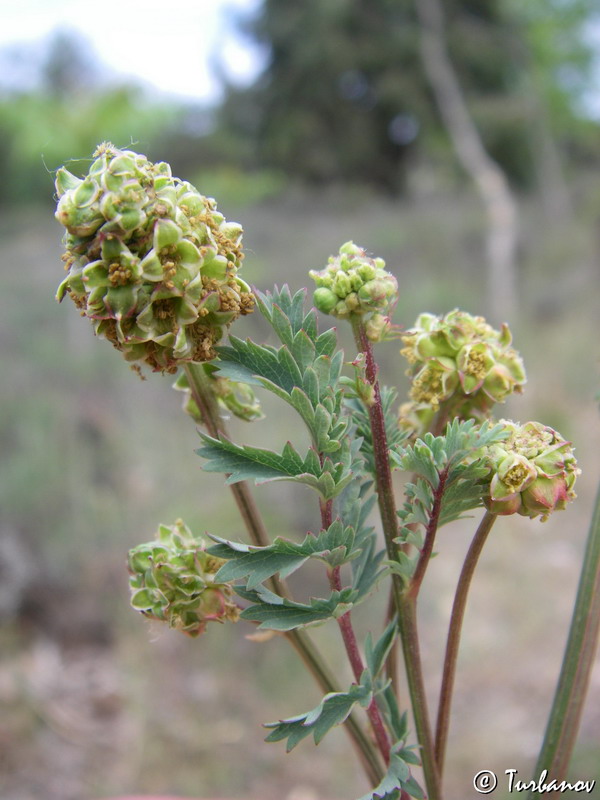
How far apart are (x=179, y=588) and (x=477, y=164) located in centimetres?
1190

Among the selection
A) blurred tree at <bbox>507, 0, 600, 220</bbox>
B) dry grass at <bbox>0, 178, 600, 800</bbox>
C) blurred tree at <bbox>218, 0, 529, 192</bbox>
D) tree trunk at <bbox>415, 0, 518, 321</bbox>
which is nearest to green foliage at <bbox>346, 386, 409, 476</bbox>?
dry grass at <bbox>0, 178, 600, 800</bbox>

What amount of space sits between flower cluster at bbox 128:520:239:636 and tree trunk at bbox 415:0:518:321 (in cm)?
761

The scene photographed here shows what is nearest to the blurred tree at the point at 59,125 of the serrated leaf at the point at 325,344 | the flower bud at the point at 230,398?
the flower bud at the point at 230,398

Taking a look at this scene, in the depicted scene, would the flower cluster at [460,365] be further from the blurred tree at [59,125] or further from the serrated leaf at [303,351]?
the blurred tree at [59,125]

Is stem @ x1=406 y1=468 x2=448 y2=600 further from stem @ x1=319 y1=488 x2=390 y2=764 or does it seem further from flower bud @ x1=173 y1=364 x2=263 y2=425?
flower bud @ x1=173 y1=364 x2=263 y2=425

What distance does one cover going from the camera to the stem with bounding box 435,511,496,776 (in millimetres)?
606

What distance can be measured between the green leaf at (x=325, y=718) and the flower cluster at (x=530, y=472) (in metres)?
0.20

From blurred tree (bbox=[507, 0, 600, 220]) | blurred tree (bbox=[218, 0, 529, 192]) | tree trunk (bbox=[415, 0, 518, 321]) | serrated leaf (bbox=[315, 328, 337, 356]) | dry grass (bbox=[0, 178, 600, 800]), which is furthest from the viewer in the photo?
blurred tree (bbox=[507, 0, 600, 220])

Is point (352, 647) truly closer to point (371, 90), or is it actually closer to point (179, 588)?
point (179, 588)

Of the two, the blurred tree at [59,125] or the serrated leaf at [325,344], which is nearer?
the serrated leaf at [325,344]

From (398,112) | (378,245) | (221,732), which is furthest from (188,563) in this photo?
(398,112)

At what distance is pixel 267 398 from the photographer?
4781mm

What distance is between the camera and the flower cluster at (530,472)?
562mm

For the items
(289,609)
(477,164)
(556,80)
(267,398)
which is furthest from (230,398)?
(556,80)
